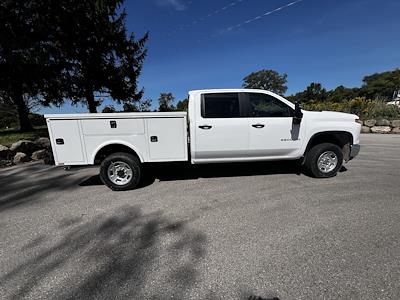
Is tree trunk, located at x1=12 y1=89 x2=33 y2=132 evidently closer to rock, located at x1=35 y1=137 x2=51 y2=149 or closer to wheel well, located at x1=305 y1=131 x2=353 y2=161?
rock, located at x1=35 y1=137 x2=51 y2=149

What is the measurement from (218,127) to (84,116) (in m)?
2.60

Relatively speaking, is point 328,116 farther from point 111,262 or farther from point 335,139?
point 111,262

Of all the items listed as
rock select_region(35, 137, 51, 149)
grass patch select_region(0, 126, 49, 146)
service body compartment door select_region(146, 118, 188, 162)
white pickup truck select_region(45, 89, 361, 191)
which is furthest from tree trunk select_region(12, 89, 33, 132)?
service body compartment door select_region(146, 118, 188, 162)

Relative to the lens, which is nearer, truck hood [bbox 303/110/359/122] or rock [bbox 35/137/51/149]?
truck hood [bbox 303/110/359/122]

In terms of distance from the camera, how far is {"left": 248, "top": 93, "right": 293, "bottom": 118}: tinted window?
463cm

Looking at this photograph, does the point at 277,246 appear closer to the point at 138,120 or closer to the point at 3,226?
the point at 138,120

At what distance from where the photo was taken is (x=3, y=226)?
332 cm

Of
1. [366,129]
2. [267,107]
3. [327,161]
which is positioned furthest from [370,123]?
[267,107]

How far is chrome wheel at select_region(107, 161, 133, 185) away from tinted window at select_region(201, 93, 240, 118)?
1939 mm

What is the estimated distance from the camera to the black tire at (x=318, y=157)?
4780 millimetres

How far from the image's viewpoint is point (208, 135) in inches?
177

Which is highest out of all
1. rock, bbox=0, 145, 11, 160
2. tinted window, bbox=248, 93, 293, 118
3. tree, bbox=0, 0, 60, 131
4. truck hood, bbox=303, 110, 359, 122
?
tree, bbox=0, 0, 60, 131

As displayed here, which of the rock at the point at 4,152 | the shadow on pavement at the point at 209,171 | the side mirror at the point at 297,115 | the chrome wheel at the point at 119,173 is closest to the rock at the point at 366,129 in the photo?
the shadow on pavement at the point at 209,171

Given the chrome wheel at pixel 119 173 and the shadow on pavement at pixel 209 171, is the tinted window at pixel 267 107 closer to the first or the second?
the shadow on pavement at pixel 209 171
